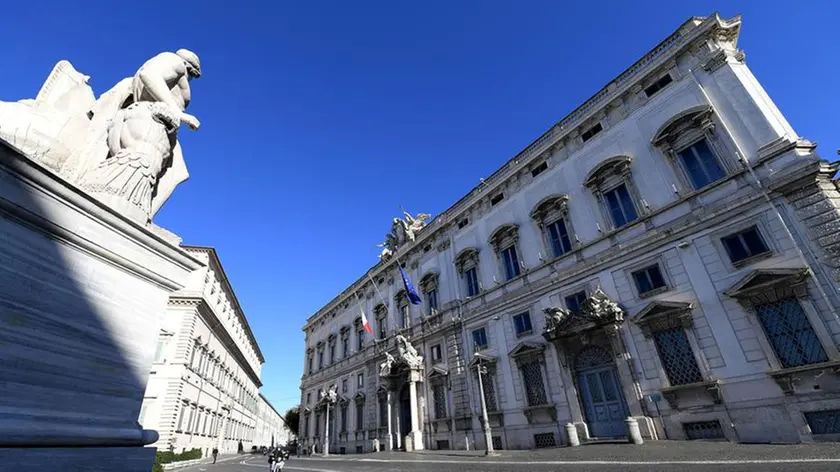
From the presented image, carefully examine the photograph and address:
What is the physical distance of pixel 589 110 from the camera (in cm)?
1909

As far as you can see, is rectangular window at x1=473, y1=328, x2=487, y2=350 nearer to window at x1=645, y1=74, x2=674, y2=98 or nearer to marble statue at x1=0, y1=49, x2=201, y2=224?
window at x1=645, y1=74, x2=674, y2=98

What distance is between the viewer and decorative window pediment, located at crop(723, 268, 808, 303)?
11109 mm

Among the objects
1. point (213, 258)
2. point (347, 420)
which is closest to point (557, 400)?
point (347, 420)

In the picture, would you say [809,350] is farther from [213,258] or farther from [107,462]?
[213,258]

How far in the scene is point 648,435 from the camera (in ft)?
43.3

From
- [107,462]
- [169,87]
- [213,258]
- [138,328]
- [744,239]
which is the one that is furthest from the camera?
[213,258]

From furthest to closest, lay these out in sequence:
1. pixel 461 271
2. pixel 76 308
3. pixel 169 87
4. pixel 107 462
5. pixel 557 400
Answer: pixel 461 271 < pixel 557 400 < pixel 169 87 < pixel 76 308 < pixel 107 462

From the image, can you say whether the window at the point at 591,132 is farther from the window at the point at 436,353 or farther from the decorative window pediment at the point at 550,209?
the window at the point at 436,353

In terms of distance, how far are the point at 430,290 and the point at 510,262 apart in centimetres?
749

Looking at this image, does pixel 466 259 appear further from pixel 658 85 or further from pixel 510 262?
pixel 658 85

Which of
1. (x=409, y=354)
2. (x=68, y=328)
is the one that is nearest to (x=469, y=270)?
(x=409, y=354)

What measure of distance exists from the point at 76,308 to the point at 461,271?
22.5 meters

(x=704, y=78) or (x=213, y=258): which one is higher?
(x=213, y=258)

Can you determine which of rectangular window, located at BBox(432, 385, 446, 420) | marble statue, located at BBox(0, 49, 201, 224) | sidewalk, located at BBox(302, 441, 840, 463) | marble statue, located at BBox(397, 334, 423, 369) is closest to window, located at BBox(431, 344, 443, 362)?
marble statue, located at BBox(397, 334, 423, 369)
